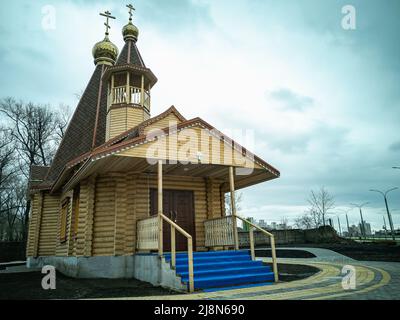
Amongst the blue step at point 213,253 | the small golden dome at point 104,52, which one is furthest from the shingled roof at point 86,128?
the blue step at point 213,253

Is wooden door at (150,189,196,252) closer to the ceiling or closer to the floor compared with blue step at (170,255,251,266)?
closer to the ceiling

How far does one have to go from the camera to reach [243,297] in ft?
16.6

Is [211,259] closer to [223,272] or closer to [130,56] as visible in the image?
[223,272]

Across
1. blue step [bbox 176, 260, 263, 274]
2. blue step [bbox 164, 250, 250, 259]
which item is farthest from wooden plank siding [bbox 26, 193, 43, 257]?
blue step [bbox 176, 260, 263, 274]

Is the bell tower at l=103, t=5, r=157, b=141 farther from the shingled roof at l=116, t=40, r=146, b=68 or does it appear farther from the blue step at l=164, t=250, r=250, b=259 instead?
the blue step at l=164, t=250, r=250, b=259

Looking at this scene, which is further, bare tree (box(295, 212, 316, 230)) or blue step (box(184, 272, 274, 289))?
bare tree (box(295, 212, 316, 230))

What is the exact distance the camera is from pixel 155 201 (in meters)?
10.4

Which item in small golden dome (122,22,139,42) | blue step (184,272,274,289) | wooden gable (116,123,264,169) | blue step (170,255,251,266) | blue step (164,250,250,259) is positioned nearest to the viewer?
blue step (184,272,274,289)

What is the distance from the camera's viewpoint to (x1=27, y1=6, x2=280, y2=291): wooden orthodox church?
7633 millimetres

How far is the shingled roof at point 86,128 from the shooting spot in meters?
13.6

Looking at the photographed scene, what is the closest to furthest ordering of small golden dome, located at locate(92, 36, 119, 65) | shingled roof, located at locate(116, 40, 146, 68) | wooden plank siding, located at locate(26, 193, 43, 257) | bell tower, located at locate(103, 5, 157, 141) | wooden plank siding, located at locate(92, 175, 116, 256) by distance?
wooden plank siding, located at locate(92, 175, 116, 256) → bell tower, located at locate(103, 5, 157, 141) → wooden plank siding, located at locate(26, 193, 43, 257) → shingled roof, located at locate(116, 40, 146, 68) → small golden dome, located at locate(92, 36, 119, 65)

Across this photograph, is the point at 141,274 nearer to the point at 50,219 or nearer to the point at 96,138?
the point at 96,138

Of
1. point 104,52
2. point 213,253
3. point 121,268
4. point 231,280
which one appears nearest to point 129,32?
point 104,52

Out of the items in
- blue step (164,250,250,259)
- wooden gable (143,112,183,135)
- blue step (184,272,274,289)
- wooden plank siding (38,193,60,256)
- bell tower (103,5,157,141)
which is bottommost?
blue step (184,272,274,289)
